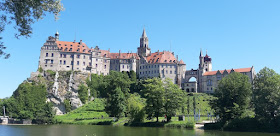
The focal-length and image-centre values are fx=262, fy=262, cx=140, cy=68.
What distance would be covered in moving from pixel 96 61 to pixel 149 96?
55.1m

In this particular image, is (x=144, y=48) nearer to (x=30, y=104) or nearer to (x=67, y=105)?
(x=67, y=105)

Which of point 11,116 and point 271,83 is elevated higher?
point 271,83

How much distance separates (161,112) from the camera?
158 ft

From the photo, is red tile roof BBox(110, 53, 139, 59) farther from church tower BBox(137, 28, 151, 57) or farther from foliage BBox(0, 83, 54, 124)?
foliage BBox(0, 83, 54, 124)

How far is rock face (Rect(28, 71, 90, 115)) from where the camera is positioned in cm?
8069

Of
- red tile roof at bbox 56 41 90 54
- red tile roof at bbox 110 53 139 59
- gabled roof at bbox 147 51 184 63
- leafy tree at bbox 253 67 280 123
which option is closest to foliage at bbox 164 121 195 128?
leafy tree at bbox 253 67 280 123

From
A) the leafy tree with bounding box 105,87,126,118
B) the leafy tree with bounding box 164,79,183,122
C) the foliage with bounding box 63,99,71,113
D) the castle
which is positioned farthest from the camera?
the castle

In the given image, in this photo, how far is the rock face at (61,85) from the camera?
80.7m

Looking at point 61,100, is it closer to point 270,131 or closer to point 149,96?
point 149,96

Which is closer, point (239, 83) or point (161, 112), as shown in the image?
point (239, 83)

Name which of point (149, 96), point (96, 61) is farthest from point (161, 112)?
point (96, 61)

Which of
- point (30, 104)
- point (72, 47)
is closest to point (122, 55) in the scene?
point (72, 47)

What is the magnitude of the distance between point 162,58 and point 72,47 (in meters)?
35.5

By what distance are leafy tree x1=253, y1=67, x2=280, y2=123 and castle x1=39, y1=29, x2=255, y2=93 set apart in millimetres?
56644
